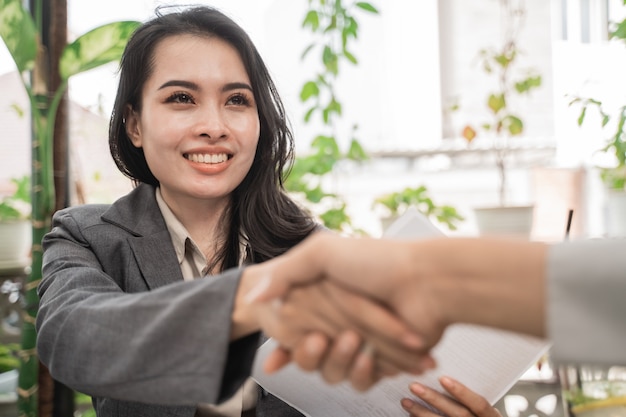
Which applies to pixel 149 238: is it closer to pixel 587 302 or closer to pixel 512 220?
pixel 587 302

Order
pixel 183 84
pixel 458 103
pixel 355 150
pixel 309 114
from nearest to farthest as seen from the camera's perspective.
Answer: pixel 183 84, pixel 309 114, pixel 355 150, pixel 458 103

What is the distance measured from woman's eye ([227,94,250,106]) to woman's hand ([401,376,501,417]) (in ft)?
2.05

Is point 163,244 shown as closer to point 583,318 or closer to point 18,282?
point 583,318

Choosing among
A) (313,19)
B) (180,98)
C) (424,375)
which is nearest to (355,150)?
(313,19)

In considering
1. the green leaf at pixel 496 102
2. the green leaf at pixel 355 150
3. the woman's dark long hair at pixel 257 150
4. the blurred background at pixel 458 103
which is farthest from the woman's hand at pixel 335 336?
the blurred background at pixel 458 103

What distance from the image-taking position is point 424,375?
95 centimetres

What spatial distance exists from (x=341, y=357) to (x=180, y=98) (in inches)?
28.6

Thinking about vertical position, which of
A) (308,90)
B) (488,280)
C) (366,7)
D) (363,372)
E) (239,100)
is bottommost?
(363,372)

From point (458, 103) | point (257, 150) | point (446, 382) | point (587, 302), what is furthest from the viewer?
point (458, 103)

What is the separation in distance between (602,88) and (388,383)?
5.84ft

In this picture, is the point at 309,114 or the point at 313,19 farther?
the point at 309,114

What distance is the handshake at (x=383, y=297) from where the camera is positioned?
1.72ft

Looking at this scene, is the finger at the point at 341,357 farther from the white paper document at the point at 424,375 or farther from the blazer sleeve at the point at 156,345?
the white paper document at the point at 424,375

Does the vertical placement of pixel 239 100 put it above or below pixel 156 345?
above
